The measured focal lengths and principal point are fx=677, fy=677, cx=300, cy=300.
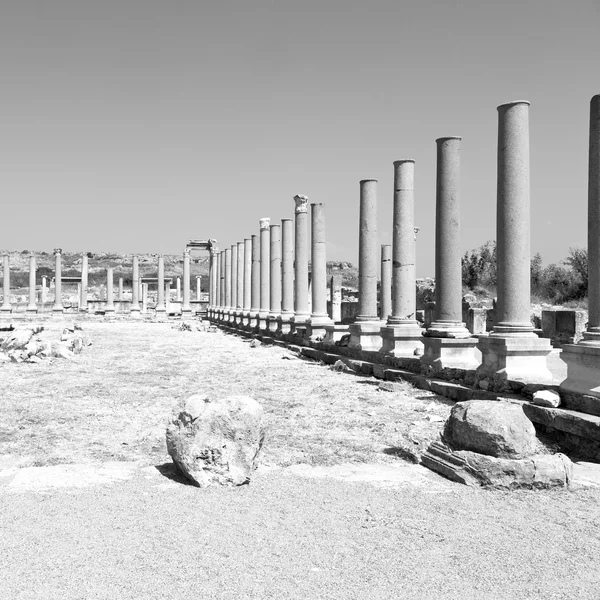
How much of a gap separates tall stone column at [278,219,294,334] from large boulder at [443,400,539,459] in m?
18.3

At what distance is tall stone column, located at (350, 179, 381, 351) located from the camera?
15617 millimetres

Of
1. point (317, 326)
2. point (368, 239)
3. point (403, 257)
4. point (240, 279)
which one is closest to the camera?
point (403, 257)

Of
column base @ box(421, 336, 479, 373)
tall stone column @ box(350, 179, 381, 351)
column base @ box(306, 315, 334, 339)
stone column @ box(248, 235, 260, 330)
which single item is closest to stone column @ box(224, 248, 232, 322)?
stone column @ box(248, 235, 260, 330)

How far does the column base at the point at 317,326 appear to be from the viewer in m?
19.8

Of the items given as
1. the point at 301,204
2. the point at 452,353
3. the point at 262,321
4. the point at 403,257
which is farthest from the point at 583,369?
the point at 262,321

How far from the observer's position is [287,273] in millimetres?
25234

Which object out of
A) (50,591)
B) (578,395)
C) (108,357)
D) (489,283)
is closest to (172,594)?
(50,591)

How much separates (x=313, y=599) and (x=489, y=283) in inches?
1526

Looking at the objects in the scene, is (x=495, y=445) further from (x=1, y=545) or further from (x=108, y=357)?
(x=108, y=357)

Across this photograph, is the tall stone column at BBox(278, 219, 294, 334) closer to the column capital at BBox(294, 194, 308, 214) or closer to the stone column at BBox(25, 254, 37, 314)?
the column capital at BBox(294, 194, 308, 214)

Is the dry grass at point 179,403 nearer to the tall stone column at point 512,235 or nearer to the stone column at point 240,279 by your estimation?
the tall stone column at point 512,235

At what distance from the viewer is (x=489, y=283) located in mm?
40406

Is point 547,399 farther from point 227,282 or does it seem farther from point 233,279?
point 227,282

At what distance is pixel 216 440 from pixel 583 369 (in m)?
4.18
